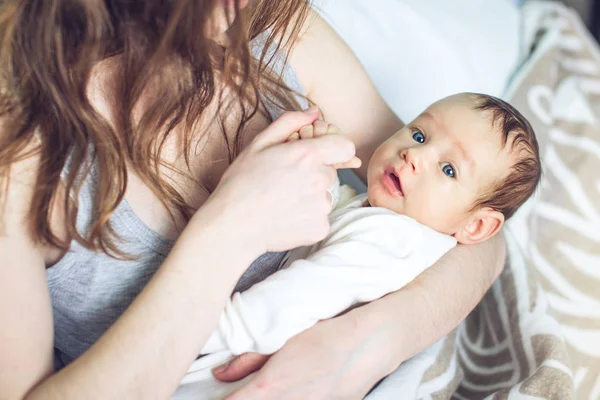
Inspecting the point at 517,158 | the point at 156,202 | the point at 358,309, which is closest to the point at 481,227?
the point at 517,158

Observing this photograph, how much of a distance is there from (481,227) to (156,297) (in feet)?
1.93

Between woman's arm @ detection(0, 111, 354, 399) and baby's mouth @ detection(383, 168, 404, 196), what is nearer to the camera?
woman's arm @ detection(0, 111, 354, 399)

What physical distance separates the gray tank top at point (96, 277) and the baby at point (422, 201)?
0.16 metres

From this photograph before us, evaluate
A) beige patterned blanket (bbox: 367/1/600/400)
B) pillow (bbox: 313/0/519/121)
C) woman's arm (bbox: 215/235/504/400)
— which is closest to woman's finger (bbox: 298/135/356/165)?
woman's arm (bbox: 215/235/504/400)

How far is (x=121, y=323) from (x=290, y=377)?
228 millimetres

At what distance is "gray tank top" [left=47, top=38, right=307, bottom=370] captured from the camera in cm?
82

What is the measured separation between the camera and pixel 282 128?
863 millimetres

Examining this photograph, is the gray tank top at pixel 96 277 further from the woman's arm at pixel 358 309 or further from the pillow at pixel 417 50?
the pillow at pixel 417 50

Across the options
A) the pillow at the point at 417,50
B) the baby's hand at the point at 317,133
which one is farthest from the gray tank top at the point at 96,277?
the pillow at the point at 417,50

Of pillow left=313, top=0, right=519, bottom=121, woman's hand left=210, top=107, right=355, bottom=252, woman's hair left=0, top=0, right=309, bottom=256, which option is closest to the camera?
woman's hair left=0, top=0, right=309, bottom=256

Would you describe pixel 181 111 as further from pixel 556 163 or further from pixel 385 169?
pixel 556 163

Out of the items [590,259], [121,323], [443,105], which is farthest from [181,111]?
[590,259]

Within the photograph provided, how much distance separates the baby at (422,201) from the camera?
882mm

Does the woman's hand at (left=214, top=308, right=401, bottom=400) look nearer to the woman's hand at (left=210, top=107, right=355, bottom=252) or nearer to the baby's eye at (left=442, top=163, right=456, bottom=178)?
A: the woman's hand at (left=210, top=107, right=355, bottom=252)
